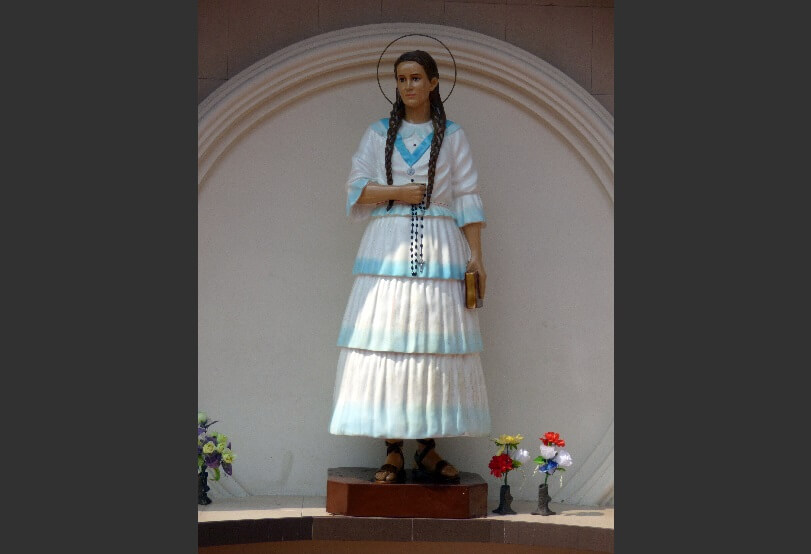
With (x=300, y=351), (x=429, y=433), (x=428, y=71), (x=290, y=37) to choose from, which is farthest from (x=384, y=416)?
→ (x=290, y=37)

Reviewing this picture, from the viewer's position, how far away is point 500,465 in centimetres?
592

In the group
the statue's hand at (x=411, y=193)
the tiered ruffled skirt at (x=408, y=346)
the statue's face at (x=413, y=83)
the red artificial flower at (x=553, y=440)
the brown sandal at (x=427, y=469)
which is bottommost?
the brown sandal at (x=427, y=469)

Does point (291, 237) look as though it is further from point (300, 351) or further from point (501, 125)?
point (501, 125)

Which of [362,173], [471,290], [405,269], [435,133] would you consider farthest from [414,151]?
[471,290]

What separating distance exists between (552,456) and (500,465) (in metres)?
0.23

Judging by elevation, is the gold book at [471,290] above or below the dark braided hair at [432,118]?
below

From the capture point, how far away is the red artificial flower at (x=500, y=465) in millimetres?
5918

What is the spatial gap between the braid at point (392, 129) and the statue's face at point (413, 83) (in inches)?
3.0

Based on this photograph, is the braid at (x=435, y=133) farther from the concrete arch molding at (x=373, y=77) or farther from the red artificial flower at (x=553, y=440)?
the red artificial flower at (x=553, y=440)

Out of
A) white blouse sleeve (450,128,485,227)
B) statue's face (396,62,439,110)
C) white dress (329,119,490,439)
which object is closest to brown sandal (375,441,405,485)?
white dress (329,119,490,439)

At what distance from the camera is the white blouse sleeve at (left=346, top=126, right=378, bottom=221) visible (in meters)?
5.85

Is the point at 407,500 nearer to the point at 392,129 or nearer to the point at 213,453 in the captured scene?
the point at 213,453

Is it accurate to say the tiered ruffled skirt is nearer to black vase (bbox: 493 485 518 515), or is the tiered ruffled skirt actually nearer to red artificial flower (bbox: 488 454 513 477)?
red artificial flower (bbox: 488 454 513 477)

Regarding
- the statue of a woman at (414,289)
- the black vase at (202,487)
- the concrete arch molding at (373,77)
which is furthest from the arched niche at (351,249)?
the statue of a woman at (414,289)
